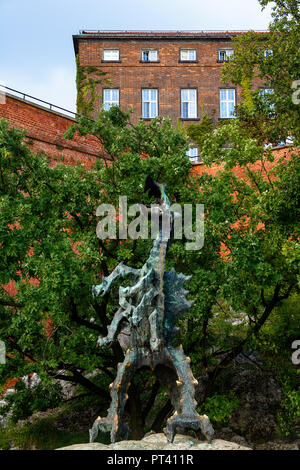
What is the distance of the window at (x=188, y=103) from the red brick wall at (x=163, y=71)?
0.92 feet

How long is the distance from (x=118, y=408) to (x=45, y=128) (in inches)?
620

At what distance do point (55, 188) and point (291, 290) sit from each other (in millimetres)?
6188

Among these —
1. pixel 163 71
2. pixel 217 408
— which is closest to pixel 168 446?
pixel 217 408

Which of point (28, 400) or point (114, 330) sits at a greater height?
point (114, 330)

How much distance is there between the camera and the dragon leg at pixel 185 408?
7.62 m

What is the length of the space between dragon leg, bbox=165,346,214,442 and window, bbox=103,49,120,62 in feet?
94.6


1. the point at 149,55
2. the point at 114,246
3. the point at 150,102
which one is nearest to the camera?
the point at 114,246

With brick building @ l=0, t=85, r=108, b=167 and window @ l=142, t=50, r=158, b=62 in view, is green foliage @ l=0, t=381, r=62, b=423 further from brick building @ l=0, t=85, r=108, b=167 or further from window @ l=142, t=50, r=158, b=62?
window @ l=142, t=50, r=158, b=62

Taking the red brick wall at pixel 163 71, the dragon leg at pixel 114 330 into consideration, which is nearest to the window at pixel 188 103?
the red brick wall at pixel 163 71

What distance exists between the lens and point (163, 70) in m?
34.1

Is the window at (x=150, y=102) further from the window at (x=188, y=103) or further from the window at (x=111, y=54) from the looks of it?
the window at (x=111, y=54)

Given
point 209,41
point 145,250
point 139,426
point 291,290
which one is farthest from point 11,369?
point 209,41

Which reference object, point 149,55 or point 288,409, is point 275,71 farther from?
point 149,55

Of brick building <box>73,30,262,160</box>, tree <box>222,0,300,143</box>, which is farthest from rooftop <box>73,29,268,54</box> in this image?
tree <box>222,0,300,143</box>
